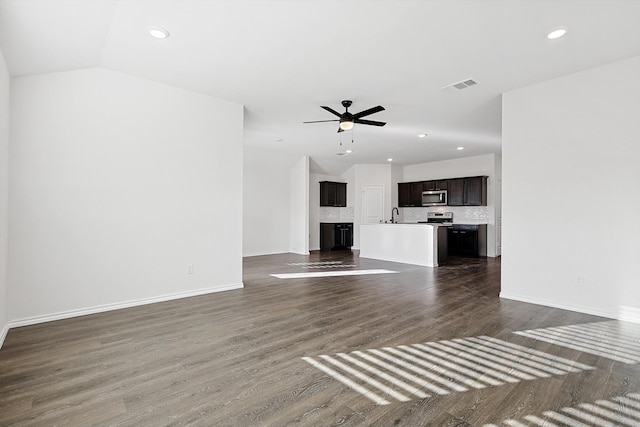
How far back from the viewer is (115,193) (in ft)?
12.6

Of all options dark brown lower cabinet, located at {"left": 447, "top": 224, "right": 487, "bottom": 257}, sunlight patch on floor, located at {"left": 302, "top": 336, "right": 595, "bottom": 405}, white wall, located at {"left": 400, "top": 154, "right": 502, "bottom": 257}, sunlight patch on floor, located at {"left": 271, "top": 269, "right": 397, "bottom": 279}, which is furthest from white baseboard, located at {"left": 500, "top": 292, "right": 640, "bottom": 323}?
white wall, located at {"left": 400, "top": 154, "right": 502, "bottom": 257}

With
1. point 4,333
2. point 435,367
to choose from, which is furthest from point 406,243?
point 4,333

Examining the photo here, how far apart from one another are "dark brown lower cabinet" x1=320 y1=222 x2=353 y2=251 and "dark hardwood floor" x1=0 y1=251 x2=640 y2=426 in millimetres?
6186

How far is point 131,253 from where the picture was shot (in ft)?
12.9

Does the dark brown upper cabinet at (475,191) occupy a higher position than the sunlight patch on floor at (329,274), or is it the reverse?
the dark brown upper cabinet at (475,191)

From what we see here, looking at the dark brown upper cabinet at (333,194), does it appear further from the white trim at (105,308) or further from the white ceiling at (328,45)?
the white trim at (105,308)

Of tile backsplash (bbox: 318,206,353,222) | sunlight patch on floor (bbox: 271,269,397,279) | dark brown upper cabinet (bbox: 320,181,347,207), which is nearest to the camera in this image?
sunlight patch on floor (bbox: 271,269,397,279)

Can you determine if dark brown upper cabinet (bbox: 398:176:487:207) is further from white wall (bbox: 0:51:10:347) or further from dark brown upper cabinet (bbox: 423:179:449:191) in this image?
white wall (bbox: 0:51:10:347)

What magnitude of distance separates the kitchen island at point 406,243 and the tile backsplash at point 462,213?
1.99 meters

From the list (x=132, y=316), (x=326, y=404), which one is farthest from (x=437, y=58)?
(x=132, y=316)

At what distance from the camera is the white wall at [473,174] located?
339 inches

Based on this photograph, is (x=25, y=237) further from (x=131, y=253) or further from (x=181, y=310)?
(x=181, y=310)

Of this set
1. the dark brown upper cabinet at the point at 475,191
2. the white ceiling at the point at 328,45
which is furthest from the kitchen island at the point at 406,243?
the white ceiling at the point at 328,45

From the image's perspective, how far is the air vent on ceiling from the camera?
13.3 feet
